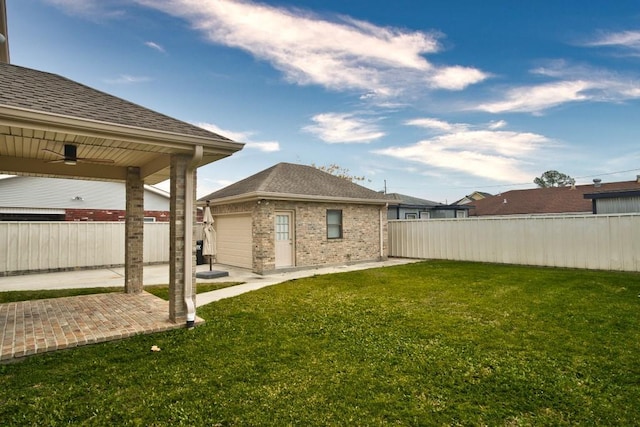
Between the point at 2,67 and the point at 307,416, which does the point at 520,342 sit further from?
the point at 2,67

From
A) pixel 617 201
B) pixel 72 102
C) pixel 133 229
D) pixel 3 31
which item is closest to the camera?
pixel 72 102

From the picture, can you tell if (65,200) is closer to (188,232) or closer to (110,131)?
(188,232)

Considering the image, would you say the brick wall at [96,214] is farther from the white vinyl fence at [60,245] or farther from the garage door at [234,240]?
the garage door at [234,240]

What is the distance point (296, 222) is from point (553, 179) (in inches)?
1993

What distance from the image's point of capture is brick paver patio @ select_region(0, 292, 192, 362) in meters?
4.25

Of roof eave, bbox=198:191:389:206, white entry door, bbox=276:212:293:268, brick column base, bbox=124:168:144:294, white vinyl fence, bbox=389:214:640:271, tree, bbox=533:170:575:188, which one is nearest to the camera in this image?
brick column base, bbox=124:168:144:294

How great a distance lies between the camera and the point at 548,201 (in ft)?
82.5

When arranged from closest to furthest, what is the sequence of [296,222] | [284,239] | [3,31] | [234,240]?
[3,31], [284,239], [296,222], [234,240]

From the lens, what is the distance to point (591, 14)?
9805 mm

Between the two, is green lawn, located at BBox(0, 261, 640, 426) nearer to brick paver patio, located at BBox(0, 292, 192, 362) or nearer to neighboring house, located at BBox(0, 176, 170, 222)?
brick paver patio, located at BBox(0, 292, 192, 362)

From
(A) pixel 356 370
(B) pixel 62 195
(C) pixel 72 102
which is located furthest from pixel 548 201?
(B) pixel 62 195

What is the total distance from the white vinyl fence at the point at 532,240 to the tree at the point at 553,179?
145 feet

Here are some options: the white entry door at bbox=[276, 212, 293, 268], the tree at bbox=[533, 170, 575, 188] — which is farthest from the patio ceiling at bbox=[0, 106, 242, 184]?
the tree at bbox=[533, 170, 575, 188]

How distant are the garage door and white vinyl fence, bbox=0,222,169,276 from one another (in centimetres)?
262
